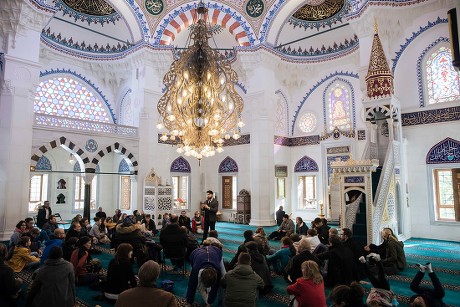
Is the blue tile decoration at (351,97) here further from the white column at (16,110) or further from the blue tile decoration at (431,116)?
the white column at (16,110)

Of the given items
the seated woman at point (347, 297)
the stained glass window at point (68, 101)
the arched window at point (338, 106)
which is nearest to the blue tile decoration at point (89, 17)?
the stained glass window at point (68, 101)

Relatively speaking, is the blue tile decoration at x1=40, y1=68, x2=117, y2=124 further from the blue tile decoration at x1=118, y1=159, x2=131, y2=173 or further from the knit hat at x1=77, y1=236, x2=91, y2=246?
the knit hat at x1=77, y1=236, x2=91, y2=246

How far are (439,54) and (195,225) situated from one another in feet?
21.8

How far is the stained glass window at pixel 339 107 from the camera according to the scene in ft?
33.3

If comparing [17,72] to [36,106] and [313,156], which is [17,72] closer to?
[36,106]

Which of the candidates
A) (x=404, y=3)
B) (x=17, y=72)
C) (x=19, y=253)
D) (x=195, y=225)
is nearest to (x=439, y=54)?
(x=404, y=3)

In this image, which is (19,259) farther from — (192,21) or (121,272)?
(192,21)

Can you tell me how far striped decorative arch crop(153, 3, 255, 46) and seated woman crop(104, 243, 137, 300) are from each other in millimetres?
8094

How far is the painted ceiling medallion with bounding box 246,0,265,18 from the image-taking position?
32.3ft

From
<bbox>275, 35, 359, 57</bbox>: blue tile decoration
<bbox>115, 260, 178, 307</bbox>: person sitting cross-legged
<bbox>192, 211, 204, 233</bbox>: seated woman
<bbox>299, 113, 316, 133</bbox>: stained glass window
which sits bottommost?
<bbox>192, 211, 204, 233</bbox>: seated woman

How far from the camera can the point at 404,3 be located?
7258 millimetres

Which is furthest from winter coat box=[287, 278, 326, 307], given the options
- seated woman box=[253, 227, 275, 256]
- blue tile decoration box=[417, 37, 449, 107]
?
blue tile decoration box=[417, 37, 449, 107]

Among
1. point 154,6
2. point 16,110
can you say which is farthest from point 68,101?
point 154,6

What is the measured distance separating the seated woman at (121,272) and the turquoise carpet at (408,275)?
36cm
